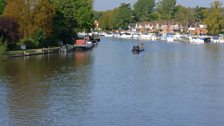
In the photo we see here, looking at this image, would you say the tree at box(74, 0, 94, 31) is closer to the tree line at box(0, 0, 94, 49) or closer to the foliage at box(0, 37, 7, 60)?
the tree line at box(0, 0, 94, 49)

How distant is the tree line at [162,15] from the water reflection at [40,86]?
228 ft

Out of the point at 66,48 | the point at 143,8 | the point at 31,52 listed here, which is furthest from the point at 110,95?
the point at 143,8

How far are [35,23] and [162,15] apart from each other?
109 m

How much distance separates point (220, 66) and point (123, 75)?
421 inches

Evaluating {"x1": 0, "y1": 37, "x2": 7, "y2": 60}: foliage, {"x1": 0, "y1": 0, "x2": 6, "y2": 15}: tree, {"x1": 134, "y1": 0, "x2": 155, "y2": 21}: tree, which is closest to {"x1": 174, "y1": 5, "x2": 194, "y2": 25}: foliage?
{"x1": 134, "y1": 0, "x2": 155, "y2": 21}: tree

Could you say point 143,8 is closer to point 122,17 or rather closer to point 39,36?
point 122,17

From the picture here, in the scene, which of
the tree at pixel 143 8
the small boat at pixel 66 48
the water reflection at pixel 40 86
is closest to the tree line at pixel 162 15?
the tree at pixel 143 8

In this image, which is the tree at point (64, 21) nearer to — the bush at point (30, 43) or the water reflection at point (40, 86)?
the bush at point (30, 43)

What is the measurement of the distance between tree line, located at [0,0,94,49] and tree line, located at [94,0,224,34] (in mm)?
48150

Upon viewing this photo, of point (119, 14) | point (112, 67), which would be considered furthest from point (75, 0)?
point (119, 14)

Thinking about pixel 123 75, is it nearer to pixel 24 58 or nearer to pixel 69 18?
pixel 24 58

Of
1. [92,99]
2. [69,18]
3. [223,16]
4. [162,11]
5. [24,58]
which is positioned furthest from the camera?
[162,11]

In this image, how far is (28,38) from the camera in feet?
193

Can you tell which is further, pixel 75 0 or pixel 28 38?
pixel 75 0
